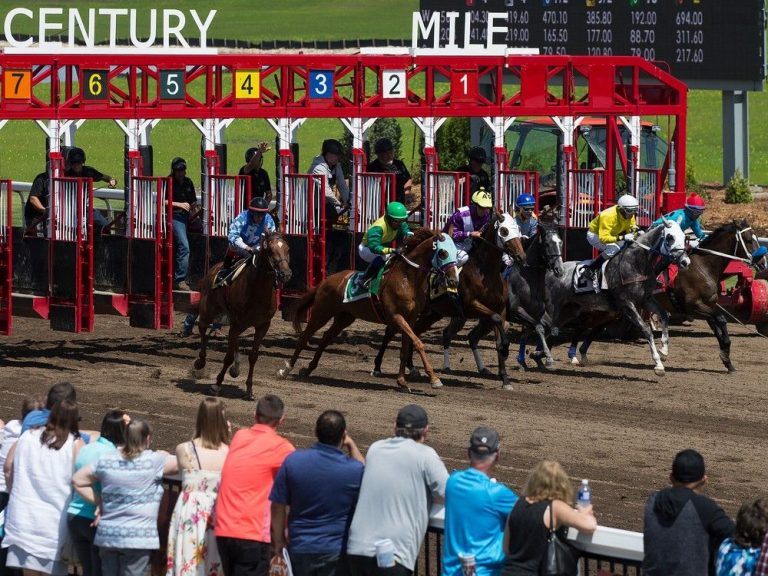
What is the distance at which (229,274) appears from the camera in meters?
15.0

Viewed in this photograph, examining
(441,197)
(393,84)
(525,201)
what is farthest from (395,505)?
(393,84)

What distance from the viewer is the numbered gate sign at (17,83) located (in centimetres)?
1605

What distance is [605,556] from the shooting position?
6836 millimetres

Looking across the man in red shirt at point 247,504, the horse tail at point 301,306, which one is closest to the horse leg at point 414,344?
the horse tail at point 301,306

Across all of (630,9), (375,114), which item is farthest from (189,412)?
(630,9)

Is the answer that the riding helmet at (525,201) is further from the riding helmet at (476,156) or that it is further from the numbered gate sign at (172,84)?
the numbered gate sign at (172,84)

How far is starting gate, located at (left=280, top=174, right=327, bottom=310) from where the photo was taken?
57.0 ft

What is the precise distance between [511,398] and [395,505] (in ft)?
26.2

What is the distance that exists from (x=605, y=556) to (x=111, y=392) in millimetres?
8477

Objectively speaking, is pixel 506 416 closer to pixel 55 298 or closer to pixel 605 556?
pixel 55 298

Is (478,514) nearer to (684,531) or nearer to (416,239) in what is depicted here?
(684,531)

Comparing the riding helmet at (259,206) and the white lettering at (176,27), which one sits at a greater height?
the white lettering at (176,27)

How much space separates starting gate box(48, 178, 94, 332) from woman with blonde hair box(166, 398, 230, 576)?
870 centimetres

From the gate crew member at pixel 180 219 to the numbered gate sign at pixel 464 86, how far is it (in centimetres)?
335
